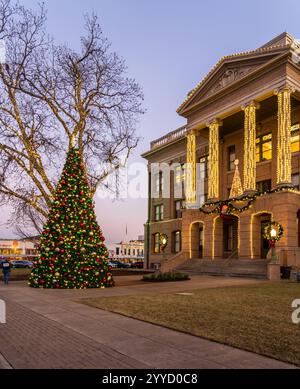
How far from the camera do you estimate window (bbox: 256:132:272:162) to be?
3478 centimetres

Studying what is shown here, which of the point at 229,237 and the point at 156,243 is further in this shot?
the point at 156,243

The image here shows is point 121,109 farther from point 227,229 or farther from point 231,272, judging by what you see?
point 227,229

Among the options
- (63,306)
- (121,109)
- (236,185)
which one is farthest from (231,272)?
(63,306)

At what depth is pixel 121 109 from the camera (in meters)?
26.7

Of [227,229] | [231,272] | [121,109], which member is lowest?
[231,272]

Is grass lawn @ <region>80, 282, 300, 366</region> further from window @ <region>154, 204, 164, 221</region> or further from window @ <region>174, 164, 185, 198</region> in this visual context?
window @ <region>154, 204, 164, 221</region>

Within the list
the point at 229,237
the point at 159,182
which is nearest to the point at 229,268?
the point at 229,237

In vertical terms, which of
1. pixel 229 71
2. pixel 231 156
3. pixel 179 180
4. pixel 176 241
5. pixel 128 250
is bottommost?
pixel 128 250

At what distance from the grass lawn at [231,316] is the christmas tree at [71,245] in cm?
450

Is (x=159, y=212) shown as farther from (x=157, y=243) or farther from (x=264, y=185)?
(x=264, y=185)

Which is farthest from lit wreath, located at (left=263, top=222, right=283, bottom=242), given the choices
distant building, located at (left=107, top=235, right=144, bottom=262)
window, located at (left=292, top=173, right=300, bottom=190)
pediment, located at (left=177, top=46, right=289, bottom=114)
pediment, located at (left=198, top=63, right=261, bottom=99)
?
distant building, located at (left=107, top=235, right=144, bottom=262)

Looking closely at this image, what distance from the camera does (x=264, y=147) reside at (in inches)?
1391

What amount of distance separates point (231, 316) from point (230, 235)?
2872 centimetres
